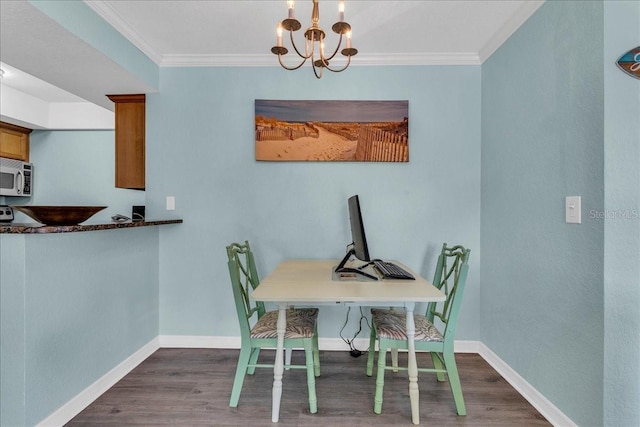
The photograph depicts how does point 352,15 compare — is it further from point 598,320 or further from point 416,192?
point 598,320

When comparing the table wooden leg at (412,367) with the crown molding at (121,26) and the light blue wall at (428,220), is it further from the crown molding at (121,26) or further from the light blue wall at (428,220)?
the crown molding at (121,26)

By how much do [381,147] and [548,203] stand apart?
113 centimetres

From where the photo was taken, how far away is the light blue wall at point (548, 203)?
1.38m

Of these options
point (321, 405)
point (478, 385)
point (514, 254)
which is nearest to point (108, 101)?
point (321, 405)

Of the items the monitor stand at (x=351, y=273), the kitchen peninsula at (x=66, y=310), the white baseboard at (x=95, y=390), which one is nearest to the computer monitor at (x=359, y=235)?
the monitor stand at (x=351, y=273)

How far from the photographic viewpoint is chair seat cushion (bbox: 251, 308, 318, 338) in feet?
5.43

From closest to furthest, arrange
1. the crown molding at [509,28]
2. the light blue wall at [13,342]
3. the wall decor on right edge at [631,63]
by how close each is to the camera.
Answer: the wall decor on right edge at [631,63] → the light blue wall at [13,342] → the crown molding at [509,28]

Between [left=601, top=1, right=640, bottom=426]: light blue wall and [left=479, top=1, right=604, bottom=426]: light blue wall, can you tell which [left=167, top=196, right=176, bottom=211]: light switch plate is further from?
[left=601, top=1, right=640, bottom=426]: light blue wall

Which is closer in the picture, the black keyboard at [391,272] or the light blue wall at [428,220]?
the light blue wall at [428,220]

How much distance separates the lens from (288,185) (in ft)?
8.04

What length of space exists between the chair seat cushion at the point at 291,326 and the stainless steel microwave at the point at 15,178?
345 cm

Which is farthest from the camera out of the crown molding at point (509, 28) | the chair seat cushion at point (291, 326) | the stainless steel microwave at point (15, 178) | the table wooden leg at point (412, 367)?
the stainless steel microwave at point (15, 178)

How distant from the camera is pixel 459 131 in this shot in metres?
2.42

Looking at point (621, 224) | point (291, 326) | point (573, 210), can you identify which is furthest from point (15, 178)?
point (621, 224)
